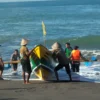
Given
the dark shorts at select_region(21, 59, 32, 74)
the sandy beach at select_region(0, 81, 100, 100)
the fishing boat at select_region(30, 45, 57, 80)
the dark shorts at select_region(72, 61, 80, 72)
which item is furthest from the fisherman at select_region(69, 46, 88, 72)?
the dark shorts at select_region(21, 59, 32, 74)

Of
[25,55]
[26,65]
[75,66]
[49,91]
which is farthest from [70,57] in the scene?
[49,91]

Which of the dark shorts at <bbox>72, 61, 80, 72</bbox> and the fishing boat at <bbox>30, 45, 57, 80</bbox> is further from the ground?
the fishing boat at <bbox>30, 45, 57, 80</bbox>

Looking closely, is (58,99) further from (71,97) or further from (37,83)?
(37,83)

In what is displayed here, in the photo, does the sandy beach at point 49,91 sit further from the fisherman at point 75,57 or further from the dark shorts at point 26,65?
the fisherman at point 75,57

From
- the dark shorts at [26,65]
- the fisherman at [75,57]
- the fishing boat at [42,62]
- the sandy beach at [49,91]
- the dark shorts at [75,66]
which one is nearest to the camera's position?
the sandy beach at [49,91]

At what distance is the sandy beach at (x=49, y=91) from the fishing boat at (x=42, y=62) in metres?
0.66

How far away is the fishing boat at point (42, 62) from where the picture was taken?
13945 millimetres

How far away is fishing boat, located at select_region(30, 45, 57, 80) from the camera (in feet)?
45.8

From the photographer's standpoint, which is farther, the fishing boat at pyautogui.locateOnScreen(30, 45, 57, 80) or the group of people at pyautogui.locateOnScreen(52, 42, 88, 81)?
the fishing boat at pyautogui.locateOnScreen(30, 45, 57, 80)

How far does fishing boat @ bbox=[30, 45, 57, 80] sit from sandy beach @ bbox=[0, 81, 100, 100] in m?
0.66

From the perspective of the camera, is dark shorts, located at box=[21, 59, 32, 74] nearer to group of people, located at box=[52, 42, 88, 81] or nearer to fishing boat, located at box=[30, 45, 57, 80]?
fishing boat, located at box=[30, 45, 57, 80]

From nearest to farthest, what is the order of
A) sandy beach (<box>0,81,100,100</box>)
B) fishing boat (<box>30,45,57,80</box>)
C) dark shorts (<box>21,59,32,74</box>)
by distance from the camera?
sandy beach (<box>0,81,100,100</box>), dark shorts (<box>21,59,32,74</box>), fishing boat (<box>30,45,57,80</box>)

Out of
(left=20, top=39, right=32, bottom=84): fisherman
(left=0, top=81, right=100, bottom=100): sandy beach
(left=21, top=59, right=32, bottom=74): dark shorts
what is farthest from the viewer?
(left=21, top=59, right=32, bottom=74): dark shorts

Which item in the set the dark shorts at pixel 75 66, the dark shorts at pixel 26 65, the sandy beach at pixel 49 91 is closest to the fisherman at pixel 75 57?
the dark shorts at pixel 75 66
